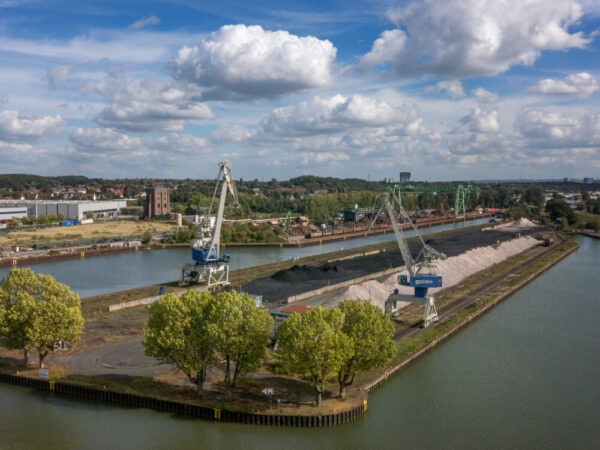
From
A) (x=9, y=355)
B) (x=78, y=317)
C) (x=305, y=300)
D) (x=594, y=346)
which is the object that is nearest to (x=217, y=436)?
(x=78, y=317)

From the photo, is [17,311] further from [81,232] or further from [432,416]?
[81,232]

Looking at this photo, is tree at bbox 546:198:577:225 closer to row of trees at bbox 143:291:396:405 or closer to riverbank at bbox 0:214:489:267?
riverbank at bbox 0:214:489:267

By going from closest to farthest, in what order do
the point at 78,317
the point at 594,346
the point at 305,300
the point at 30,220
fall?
the point at 78,317
the point at 594,346
the point at 305,300
the point at 30,220

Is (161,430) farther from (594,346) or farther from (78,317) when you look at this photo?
(594,346)

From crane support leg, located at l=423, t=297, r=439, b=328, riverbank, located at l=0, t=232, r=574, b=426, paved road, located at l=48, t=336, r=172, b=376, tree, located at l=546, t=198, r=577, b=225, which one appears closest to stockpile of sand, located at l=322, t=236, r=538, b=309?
riverbank, located at l=0, t=232, r=574, b=426

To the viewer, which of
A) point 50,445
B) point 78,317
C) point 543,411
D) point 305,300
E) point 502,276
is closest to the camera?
point 50,445

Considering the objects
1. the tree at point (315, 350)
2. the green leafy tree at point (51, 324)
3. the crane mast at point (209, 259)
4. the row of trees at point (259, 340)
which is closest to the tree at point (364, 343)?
the row of trees at point (259, 340)

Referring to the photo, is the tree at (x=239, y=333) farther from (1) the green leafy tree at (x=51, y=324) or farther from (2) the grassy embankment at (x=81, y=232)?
(2) the grassy embankment at (x=81, y=232)
